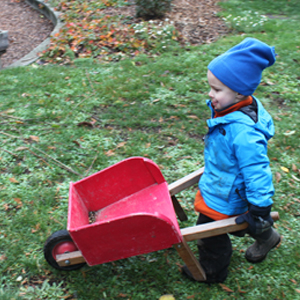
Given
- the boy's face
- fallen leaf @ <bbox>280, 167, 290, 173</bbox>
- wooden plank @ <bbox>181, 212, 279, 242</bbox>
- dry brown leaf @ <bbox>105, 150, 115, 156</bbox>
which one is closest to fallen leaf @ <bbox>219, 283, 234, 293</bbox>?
wooden plank @ <bbox>181, 212, 279, 242</bbox>

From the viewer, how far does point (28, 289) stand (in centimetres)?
239

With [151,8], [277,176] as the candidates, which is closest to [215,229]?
[277,176]

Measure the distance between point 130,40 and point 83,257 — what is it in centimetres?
487

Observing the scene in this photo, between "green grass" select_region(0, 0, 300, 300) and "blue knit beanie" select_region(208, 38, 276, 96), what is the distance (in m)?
1.48

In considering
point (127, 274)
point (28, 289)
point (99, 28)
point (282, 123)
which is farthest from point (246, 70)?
point (99, 28)

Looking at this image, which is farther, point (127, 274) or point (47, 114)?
point (47, 114)

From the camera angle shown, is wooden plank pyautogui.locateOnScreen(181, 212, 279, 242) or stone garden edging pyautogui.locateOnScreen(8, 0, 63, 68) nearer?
wooden plank pyautogui.locateOnScreen(181, 212, 279, 242)

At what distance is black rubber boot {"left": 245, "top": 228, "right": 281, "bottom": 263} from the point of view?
7.52 feet

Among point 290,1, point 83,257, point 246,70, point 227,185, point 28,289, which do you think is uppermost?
point 246,70

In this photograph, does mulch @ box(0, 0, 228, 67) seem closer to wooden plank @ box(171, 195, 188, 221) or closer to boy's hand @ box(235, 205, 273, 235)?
wooden plank @ box(171, 195, 188, 221)

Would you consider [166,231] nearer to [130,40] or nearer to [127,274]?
[127,274]

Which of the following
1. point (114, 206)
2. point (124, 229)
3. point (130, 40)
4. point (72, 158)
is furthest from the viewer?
point (130, 40)

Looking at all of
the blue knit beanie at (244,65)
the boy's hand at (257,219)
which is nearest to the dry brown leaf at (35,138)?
the blue knit beanie at (244,65)

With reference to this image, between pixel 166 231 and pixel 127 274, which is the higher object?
pixel 166 231
